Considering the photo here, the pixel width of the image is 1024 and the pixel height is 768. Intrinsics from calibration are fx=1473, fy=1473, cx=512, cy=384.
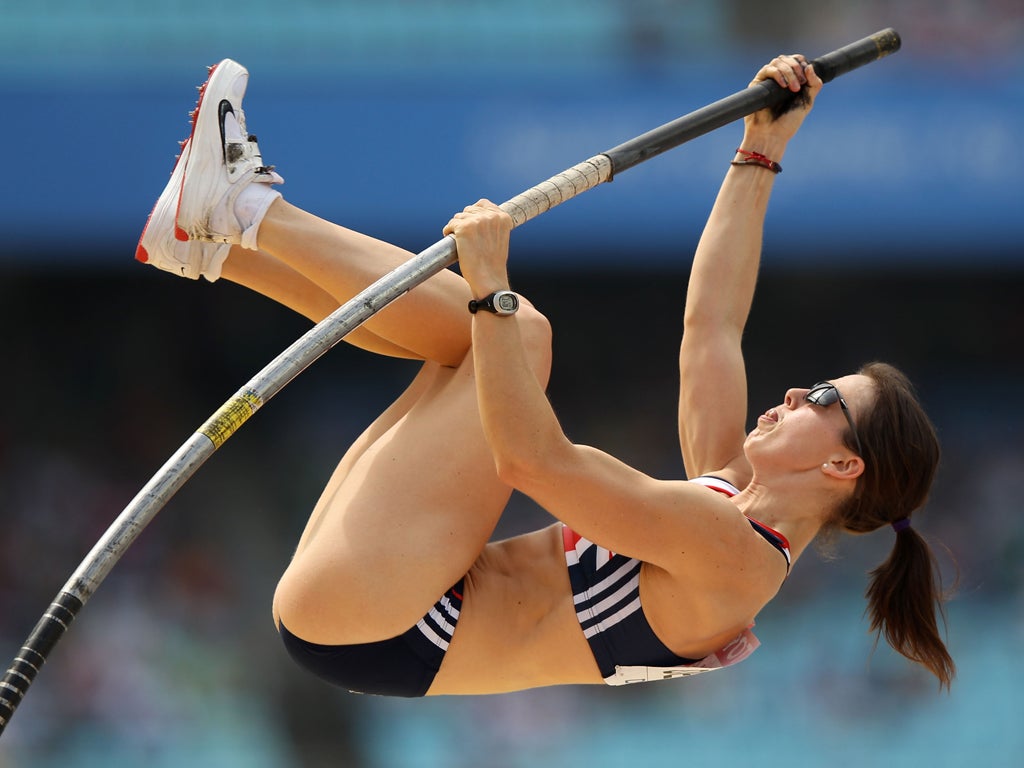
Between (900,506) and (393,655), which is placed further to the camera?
(900,506)

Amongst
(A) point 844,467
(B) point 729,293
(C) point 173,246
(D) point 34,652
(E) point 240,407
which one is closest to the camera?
(D) point 34,652

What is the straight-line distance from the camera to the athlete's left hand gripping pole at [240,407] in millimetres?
2889

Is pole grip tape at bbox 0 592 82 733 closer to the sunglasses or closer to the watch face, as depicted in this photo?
the watch face

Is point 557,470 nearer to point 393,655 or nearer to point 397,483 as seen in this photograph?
point 397,483

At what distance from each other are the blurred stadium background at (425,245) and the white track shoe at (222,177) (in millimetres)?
5471

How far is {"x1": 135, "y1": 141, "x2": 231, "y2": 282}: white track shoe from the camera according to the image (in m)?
3.43

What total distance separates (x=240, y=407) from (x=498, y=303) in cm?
60

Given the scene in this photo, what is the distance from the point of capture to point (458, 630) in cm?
334

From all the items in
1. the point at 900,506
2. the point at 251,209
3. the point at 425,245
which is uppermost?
the point at 425,245

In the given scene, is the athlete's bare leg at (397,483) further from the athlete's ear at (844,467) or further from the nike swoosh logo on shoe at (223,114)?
→ the athlete's ear at (844,467)

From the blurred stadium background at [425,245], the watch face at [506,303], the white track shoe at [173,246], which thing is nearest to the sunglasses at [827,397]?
the watch face at [506,303]

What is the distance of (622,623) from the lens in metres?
3.27

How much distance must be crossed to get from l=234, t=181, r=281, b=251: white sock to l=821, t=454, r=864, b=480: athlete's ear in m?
1.39

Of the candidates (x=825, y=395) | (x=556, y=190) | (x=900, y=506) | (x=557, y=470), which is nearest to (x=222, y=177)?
(x=556, y=190)
